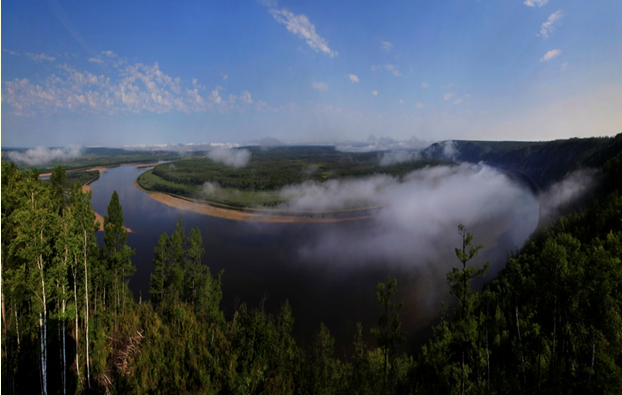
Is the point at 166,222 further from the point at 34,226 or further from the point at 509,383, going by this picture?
the point at 509,383

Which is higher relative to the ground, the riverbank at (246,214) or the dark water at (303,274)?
the riverbank at (246,214)

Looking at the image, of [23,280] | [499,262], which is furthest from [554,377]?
[499,262]

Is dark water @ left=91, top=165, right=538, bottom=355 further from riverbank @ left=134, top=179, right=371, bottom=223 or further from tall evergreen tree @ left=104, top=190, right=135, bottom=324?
tall evergreen tree @ left=104, top=190, right=135, bottom=324

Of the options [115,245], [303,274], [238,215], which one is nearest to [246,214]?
[238,215]

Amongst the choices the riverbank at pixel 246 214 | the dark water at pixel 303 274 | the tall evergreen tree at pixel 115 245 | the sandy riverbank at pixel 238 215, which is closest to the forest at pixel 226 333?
the tall evergreen tree at pixel 115 245

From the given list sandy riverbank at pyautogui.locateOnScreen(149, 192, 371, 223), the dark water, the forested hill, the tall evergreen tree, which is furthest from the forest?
the forested hill

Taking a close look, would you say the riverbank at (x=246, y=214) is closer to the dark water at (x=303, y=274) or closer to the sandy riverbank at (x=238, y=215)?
the sandy riverbank at (x=238, y=215)
